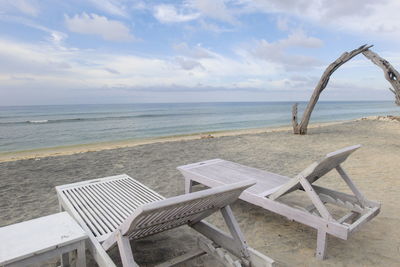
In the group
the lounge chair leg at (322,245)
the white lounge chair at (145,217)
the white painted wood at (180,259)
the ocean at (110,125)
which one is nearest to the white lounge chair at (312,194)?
the lounge chair leg at (322,245)

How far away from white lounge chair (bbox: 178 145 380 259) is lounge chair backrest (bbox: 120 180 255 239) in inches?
32.7

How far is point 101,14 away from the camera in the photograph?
38.8ft

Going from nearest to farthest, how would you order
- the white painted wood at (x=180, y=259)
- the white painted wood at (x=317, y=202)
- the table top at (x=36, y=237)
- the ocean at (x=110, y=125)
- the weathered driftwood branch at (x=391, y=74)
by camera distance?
the table top at (x=36, y=237) < the white painted wood at (x=180, y=259) < the white painted wood at (x=317, y=202) < the weathered driftwood branch at (x=391, y=74) < the ocean at (x=110, y=125)

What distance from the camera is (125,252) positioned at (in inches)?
64.4

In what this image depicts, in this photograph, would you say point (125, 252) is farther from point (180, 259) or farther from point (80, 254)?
point (180, 259)

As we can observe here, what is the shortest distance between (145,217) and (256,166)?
4597mm

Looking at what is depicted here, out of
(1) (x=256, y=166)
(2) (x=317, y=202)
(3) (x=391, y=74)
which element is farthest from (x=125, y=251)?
(3) (x=391, y=74)

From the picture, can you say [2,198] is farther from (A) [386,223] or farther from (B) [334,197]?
(A) [386,223]

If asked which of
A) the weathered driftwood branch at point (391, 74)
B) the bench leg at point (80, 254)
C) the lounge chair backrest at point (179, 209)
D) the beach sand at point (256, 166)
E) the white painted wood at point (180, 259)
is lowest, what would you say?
the beach sand at point (256, 166)

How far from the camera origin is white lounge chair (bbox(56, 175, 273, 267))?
5.29ft

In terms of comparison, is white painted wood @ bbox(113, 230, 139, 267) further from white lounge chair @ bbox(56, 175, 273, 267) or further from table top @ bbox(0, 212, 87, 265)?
table top @ bbox(0, 212, 87, 265)

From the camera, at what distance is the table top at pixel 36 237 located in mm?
1579

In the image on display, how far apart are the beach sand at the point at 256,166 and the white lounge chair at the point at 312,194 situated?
0.93 feet

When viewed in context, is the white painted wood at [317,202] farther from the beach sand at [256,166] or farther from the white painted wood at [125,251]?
the white painted wood at [125,251]
